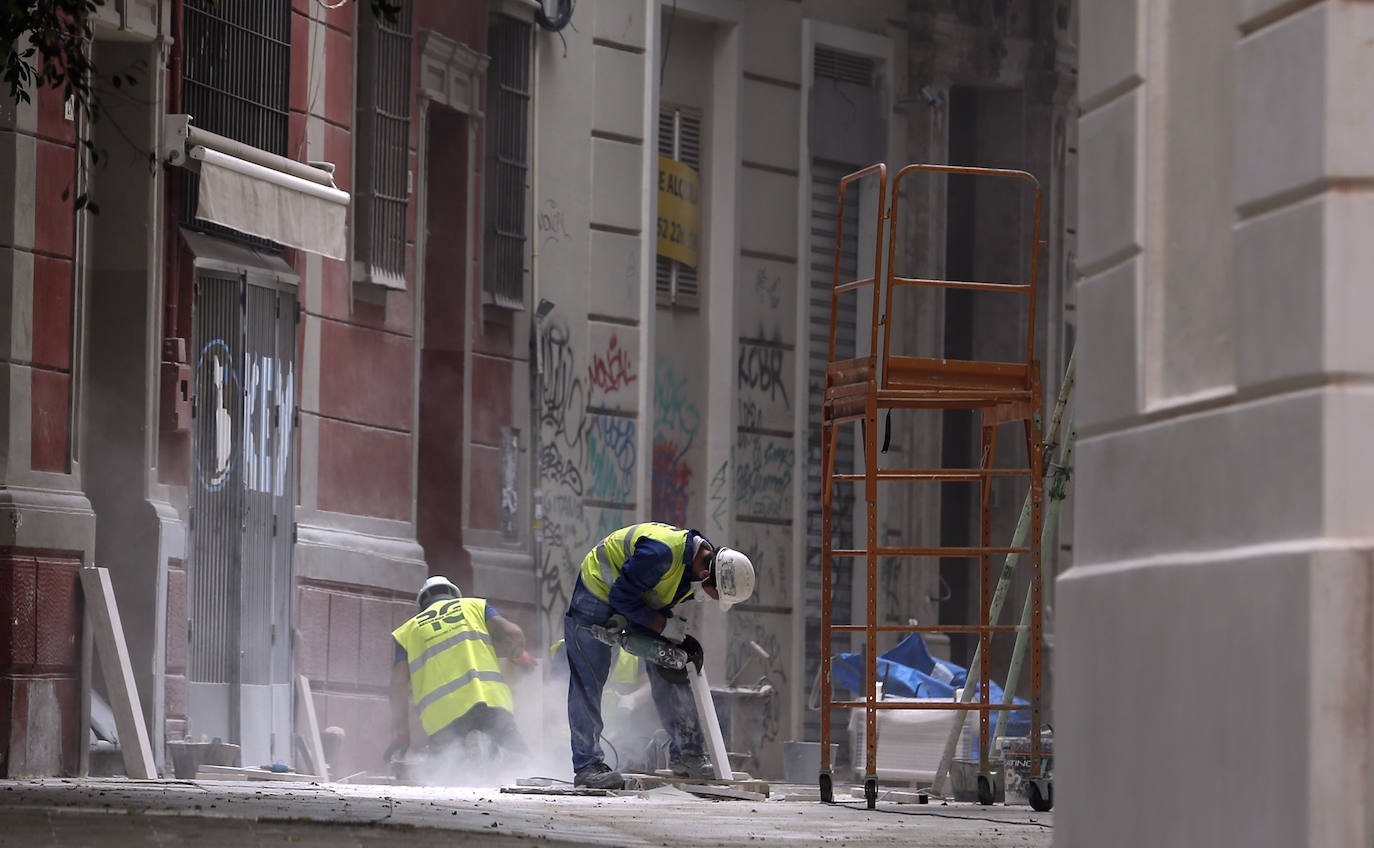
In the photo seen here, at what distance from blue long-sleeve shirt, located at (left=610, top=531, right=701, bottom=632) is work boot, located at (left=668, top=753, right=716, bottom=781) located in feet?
2.23

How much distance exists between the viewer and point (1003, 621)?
24.4 meters

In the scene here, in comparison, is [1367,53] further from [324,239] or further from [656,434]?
[656,434]

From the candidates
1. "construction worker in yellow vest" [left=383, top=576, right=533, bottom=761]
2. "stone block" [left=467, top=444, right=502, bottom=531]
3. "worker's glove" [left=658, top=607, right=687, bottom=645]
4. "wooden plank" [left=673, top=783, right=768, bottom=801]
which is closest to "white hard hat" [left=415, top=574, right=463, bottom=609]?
"construction worker in yellow vest" [left=383, top=576, right=533, bottom=761]

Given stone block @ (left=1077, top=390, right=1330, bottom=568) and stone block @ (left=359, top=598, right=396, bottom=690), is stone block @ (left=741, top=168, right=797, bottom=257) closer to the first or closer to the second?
stone block @ (left=359, top=598, right=396, bottom=690)

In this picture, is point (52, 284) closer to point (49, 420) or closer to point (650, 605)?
point (49, 420)

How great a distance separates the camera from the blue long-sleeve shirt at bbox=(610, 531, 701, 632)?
1298 centimetres

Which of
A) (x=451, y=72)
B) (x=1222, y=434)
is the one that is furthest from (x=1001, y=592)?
(x=451, y=72)

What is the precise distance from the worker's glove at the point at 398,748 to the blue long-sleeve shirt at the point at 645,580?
2444 mm

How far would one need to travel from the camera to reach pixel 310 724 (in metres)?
15.3

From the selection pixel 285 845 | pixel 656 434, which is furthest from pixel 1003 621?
pixel 285 845

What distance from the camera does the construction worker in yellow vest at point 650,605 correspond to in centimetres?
1289

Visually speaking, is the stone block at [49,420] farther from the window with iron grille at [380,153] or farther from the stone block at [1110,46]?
the stone block at [1110,46]

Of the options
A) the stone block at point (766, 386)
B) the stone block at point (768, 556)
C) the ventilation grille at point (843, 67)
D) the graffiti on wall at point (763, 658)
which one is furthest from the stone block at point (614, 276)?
the ventilation grille at point (843, 67)

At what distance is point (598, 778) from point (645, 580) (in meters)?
1.09
